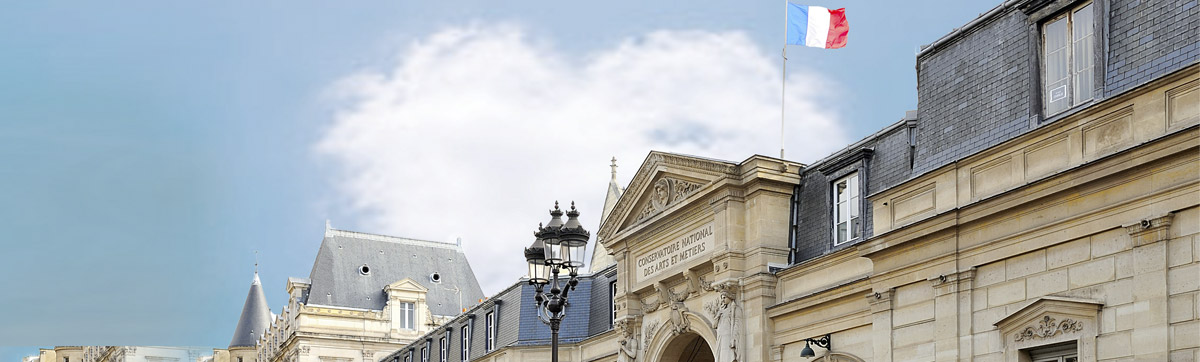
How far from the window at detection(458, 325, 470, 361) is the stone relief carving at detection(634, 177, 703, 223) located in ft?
49.5

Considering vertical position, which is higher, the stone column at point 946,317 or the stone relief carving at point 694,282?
the stone relief carving at point 694,282

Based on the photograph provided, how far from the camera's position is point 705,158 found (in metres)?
27.2

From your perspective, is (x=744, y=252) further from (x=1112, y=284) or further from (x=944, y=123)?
(x=1112, y=284)

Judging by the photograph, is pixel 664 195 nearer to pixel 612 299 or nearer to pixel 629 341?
pixel 629 341

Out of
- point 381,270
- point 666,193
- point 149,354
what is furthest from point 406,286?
point 149,354

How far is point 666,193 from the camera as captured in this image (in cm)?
2884

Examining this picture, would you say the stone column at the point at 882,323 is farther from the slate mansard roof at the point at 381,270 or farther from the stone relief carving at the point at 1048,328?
the slate mansard roof at the point at 381,270

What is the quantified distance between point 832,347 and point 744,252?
327 centimetres

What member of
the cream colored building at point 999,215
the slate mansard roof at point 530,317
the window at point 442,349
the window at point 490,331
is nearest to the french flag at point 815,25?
the cream colored building at point 999,215

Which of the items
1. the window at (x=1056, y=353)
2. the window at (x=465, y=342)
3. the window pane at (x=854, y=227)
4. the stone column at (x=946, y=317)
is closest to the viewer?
the window at (x=1056, y=353)

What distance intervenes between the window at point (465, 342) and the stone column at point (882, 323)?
24242mm

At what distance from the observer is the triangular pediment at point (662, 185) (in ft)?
88.7

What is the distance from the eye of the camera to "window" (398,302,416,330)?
72.8m

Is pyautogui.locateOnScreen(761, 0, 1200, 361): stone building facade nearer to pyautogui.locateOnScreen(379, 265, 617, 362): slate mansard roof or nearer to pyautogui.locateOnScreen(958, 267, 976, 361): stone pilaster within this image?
pyautogui.locateOnScreen(958, 267, 976, 361): stone pilaster
